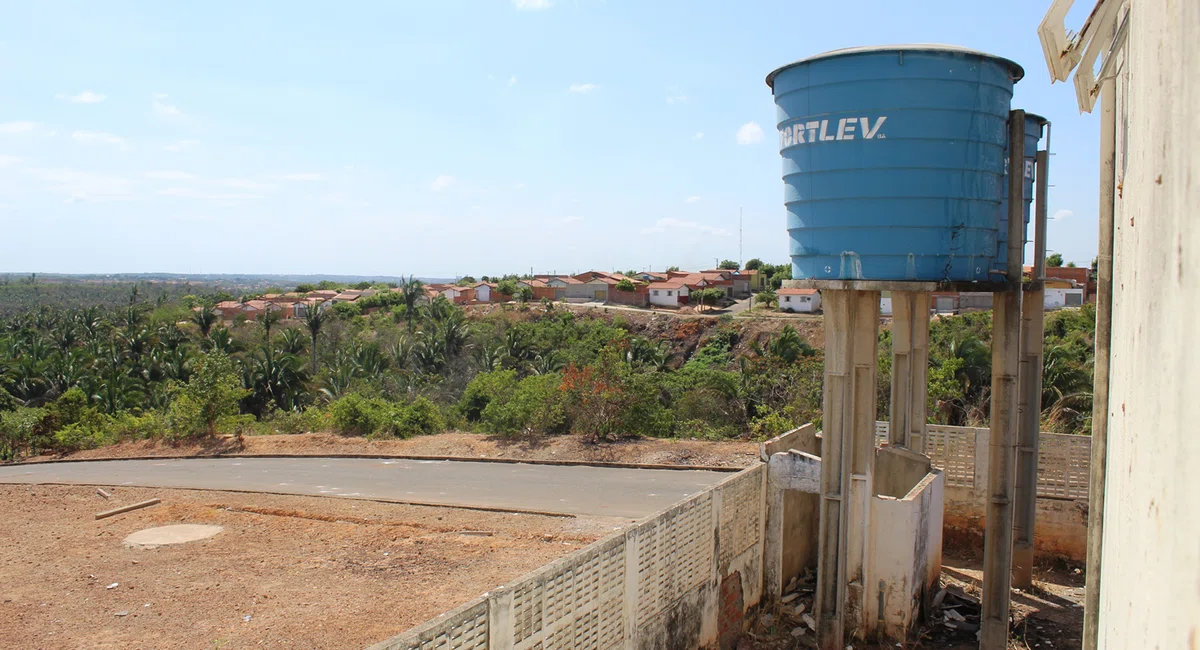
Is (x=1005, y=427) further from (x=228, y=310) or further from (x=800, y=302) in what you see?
(x=228, y=310)

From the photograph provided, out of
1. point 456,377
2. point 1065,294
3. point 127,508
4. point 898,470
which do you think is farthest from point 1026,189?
point 1065,294

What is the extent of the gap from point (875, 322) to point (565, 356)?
29.0 metres

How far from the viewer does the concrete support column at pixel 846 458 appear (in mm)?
9234

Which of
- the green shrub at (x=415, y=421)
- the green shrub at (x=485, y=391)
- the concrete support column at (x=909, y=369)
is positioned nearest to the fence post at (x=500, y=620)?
the concrete support column at (x=909, y=369)

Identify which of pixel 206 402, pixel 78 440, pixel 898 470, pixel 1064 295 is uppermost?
pixel 1064 295

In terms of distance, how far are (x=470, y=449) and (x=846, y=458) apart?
11.0 m

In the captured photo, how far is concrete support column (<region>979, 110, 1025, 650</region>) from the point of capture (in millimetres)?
9109

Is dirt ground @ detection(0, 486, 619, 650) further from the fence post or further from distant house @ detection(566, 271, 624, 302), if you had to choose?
distant house @ detection(566, 271, 624, 302)

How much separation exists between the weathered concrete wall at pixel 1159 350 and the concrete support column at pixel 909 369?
31.5 feet

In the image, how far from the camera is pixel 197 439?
69.6ft

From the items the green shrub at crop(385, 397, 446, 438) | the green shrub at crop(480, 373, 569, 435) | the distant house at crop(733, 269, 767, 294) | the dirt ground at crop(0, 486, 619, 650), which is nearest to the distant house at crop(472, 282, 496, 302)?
the distant house at crop(733, 269, 767, 294)

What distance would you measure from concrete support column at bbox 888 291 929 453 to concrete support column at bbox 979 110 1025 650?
6.05ft

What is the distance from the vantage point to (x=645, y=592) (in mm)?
7426

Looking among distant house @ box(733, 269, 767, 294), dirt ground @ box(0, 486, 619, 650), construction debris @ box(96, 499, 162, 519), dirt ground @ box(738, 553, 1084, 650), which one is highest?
distant house @ box(733, 269, 767, 294)
